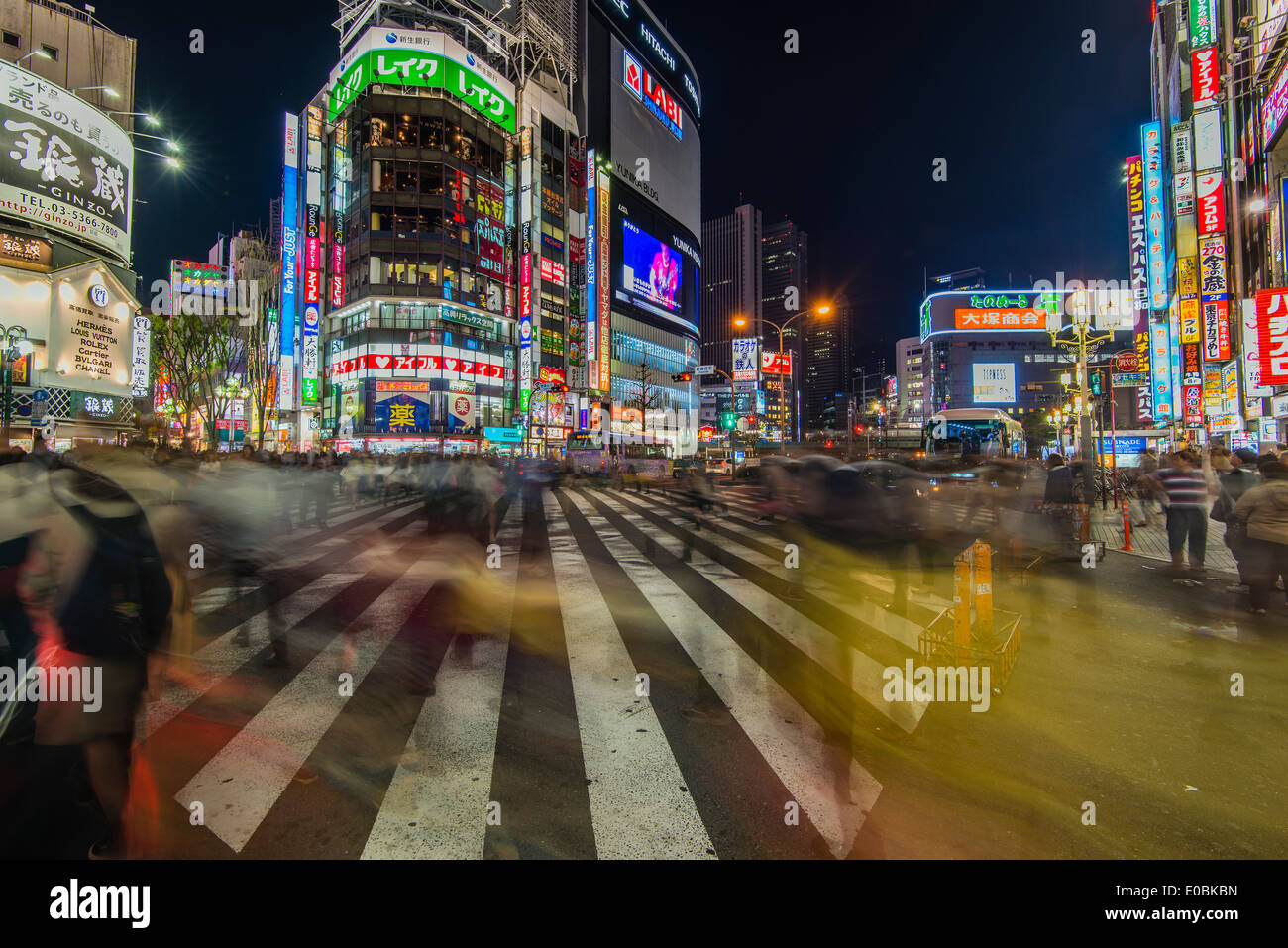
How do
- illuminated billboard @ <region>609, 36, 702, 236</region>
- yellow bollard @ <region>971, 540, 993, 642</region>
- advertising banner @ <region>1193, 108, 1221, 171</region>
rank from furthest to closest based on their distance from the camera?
illuminated billboard @ <region>609, 36, 702, 236</region>, advertising banner @ <region>1193, 108, 1221, 171</region>, yellow bollard @ <region>971, 540, 993, 642</region>

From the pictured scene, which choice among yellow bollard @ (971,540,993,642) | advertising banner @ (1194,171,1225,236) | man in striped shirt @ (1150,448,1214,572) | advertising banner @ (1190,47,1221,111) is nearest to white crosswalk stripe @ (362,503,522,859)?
yellow bollard @ (971,540,993,642)

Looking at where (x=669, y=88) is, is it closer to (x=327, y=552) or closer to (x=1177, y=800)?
(x=327, y=552)

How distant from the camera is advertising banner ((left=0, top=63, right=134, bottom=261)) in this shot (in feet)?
71.9

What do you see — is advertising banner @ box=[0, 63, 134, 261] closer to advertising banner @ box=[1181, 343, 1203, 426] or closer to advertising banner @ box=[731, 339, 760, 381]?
advertising banner @ box=[731, 339, 760, 381]

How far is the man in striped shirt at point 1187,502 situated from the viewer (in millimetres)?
9422

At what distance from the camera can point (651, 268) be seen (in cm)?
8506

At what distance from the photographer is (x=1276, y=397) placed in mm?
19312

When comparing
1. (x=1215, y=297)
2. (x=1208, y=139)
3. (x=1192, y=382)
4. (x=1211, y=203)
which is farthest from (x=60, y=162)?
(x=1192, y=382)

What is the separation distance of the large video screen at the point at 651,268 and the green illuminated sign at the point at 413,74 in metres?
27.0

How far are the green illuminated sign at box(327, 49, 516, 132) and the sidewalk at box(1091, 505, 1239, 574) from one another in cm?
6497

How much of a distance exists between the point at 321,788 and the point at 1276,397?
28.8 meters

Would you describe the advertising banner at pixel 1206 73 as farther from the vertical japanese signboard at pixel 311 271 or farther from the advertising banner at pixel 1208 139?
the vertical japanese signboard at pixel 311 271

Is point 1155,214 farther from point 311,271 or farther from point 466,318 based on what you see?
point 311,271
